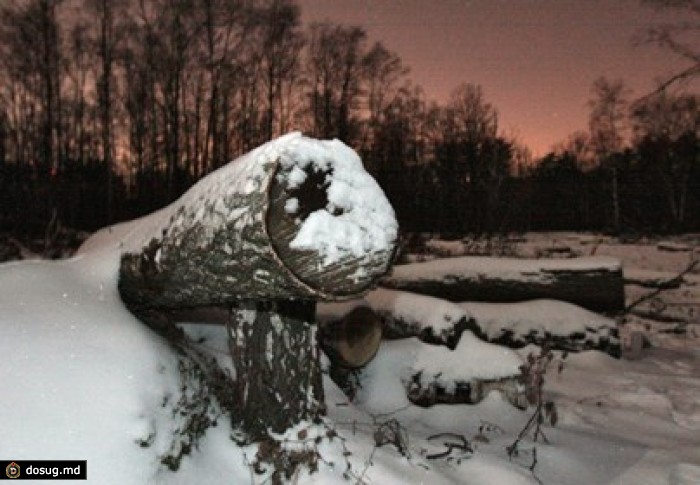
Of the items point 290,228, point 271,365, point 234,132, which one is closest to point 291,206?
point 290,228

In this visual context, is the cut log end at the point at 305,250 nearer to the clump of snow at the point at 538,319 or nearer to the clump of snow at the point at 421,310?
the clump of snow at the point at 421,310

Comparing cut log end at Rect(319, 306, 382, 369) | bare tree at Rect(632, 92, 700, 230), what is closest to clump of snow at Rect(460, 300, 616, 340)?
cut log end at Rect(319, 306, 382, 369)

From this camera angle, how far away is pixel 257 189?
7.79ft

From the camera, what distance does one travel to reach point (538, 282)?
740 centimetres

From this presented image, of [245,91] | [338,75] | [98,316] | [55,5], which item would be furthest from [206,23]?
[98,316]

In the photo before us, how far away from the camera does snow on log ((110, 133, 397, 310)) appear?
2330mm

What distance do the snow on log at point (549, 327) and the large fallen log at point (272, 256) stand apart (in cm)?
382

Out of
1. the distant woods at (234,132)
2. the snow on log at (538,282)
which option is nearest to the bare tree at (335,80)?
the distant woods at (234,132)

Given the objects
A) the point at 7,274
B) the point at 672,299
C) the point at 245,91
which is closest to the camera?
the point at 7,274

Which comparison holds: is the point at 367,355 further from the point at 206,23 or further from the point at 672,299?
the point at 206,23

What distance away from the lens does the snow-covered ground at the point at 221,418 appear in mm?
2555

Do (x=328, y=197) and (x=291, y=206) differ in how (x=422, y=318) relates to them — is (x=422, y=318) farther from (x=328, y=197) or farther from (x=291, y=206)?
(x=291, y=206)

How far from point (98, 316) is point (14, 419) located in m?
0.68

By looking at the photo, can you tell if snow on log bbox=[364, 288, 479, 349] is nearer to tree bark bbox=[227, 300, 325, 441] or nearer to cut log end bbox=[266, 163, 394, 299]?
tree bark bbox=[227, 300, 325, 441]
